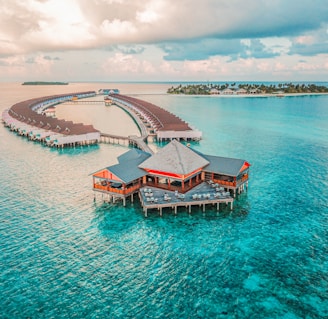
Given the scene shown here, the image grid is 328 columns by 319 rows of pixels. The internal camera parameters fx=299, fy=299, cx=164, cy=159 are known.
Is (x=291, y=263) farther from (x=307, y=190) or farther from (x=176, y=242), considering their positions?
(x=307, y=190)

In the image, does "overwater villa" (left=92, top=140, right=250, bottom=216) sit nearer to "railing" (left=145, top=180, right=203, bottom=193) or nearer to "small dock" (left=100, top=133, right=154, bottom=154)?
"railing" (left=145, top=180, right=203, bottom=193)

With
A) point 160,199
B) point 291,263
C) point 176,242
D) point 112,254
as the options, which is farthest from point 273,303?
point 160,199

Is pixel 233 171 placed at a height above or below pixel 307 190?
above

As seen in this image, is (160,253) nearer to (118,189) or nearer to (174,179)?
(174,179)

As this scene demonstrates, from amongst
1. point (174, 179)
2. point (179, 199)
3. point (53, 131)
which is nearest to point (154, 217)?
point (179, 199)

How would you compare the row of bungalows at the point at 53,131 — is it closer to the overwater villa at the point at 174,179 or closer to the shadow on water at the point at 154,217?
the overwater villa at the point at 174,179

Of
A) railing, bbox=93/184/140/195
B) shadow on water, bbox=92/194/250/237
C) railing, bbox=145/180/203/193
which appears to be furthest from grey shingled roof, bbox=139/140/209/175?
shadow on water, bbox=92/194/250/237
